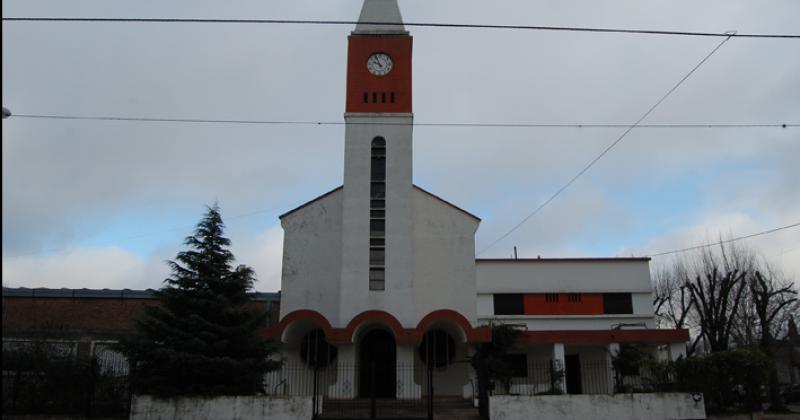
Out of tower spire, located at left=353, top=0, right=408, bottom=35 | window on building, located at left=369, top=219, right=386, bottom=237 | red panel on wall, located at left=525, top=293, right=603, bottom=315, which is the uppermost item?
tower spire, located at left=353, top=0, right=408, bottom=35

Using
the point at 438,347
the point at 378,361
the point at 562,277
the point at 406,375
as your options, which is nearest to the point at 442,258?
the point at 438,347

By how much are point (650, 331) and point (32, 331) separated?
24.5m

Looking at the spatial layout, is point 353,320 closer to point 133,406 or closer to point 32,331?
point 133,406

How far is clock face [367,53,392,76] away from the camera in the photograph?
25.4 meters

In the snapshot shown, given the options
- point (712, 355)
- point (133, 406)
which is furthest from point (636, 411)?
point (133, 406)

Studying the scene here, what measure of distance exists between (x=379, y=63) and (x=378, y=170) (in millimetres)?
4596

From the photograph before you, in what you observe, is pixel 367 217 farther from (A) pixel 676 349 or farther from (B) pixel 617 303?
(B) pixel 617 303

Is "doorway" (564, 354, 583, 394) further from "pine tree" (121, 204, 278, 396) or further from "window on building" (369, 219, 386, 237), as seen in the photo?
"pine tree" (121, 204, 278, 396)

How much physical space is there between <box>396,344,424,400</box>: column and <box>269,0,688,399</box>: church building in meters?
0.05

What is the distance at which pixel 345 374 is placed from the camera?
22016mm

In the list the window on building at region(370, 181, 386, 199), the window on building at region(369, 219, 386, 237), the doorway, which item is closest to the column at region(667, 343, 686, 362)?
the doorway

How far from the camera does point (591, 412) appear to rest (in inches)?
692

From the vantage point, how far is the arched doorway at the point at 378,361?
2367 cm

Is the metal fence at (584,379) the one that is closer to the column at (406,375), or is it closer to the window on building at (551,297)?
the column at (406,375)
